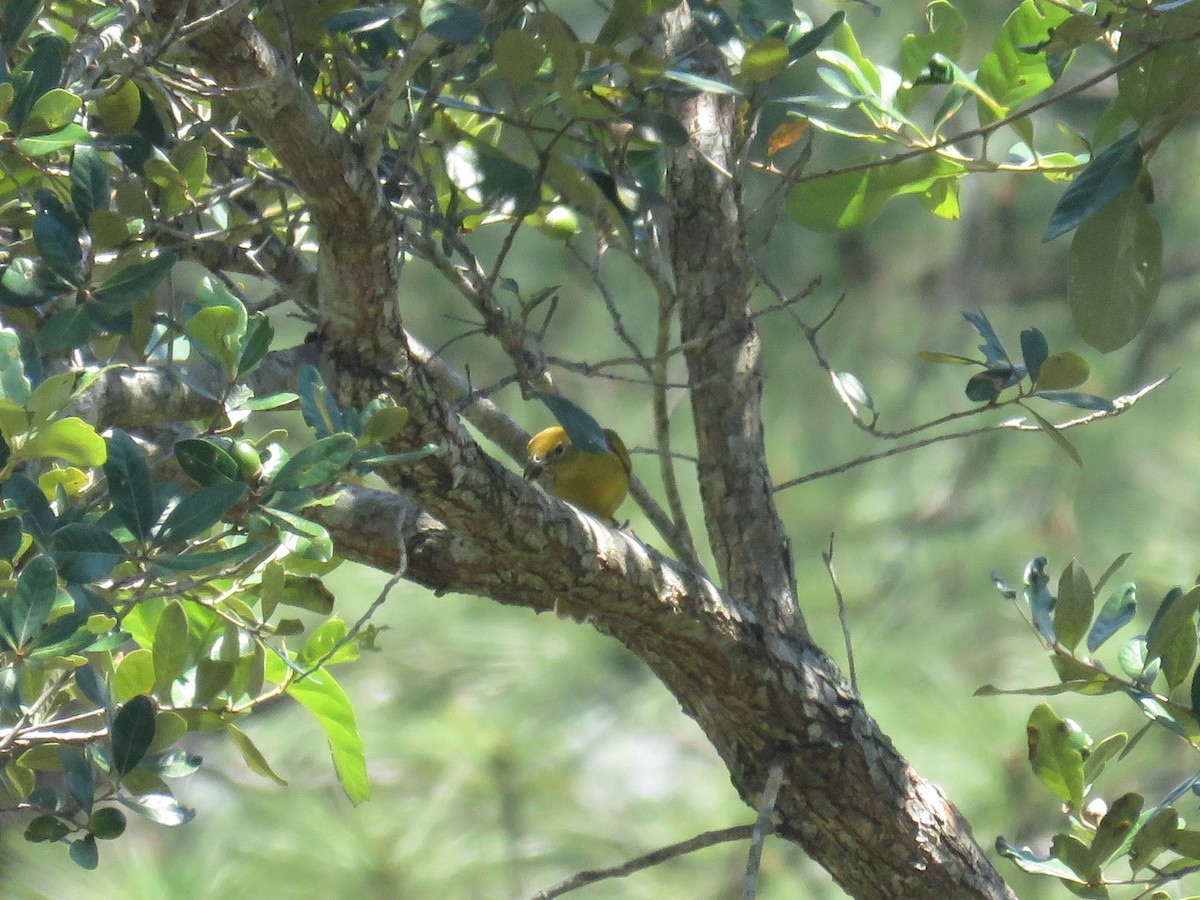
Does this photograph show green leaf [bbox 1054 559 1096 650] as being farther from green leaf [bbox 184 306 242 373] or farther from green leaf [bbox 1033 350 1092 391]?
green leaf [bbox 184 306 242 373]

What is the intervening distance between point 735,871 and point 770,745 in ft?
4.48

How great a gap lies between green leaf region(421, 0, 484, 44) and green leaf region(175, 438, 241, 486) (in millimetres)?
260

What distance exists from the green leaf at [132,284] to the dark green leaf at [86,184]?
0.25 ft

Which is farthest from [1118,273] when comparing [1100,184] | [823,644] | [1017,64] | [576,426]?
[823,644]

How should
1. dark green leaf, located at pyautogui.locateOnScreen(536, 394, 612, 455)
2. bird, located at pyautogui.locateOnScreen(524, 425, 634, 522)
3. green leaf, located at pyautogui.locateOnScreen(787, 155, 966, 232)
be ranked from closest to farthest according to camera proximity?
dark green leaf, located at pyautogui.locateOnScreen(536, 394, 612, 455) < green leaf, located at pyautogui.locateOnScreen(787, 155, 966, 232) < bird, located at pyautogui.locateOnScreen(524, 425, 634, 522)

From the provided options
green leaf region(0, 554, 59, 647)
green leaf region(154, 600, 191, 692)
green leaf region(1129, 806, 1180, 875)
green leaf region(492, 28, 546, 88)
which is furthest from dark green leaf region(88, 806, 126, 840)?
green leaf region(1129, 806, 1180, 875)

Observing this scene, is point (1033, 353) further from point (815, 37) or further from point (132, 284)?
point (132, 284)

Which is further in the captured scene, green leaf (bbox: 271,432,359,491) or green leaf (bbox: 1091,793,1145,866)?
green leaf (bbox: 1091,793,1145,866)

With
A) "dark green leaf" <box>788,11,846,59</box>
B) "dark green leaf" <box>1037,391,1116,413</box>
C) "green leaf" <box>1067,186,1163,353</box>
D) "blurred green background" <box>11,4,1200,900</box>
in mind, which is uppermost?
"dark green leaf" <box>788,11,846,59</box>

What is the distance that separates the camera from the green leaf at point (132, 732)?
777 mm

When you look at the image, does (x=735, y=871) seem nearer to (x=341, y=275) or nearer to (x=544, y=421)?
(x=544, y=421)

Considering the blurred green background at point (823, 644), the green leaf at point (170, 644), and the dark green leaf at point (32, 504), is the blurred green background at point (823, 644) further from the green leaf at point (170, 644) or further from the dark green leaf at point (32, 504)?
the dark green leaf at point (32, 504)

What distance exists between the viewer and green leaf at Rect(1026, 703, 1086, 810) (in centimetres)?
100

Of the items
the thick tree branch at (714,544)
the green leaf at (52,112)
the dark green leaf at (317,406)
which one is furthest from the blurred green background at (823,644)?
the green leaf at (52,112)
